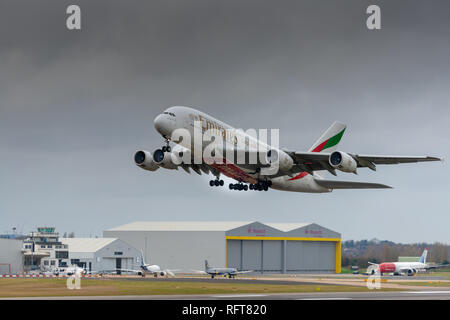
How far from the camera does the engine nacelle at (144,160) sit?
70.7 meters

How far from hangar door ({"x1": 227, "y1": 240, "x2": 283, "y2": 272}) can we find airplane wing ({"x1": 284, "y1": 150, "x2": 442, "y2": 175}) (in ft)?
243

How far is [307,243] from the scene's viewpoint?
507 feet

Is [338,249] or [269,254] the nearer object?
[269,254]

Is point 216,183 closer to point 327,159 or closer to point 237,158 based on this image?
point 237,158

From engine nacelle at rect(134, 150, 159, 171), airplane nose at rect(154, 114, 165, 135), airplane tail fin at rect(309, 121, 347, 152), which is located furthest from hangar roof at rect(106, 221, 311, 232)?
airplane nose at rect(154, 114, 165, 135)

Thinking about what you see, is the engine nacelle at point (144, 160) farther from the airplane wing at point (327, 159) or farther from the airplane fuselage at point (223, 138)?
the airplane wing at point (327, 159)

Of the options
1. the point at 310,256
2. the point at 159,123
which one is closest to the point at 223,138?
the point at 159,123

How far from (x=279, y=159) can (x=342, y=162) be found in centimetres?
637

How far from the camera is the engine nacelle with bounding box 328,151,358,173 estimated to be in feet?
212

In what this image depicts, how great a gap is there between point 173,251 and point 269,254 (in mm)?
22138

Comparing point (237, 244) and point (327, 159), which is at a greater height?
point (327, 159)

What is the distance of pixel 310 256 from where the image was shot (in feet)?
505
